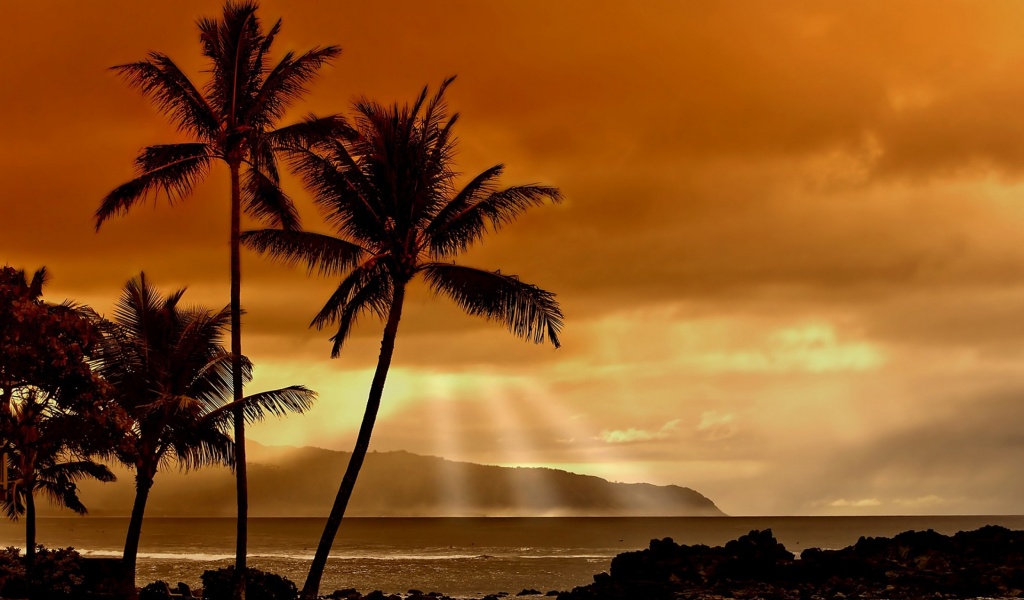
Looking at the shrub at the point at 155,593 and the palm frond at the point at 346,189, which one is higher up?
the palm frond at the point at 346,189

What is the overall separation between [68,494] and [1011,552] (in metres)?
32.1

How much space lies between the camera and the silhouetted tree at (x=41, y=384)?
22.6 meters

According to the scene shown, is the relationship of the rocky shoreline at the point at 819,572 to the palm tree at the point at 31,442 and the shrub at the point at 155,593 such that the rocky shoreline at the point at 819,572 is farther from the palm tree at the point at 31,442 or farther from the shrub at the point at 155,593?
the palm tree at the point at 31,442

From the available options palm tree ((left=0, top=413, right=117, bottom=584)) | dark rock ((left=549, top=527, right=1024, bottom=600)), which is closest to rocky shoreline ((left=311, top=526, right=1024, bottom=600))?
dark rock ((left=549, top=527, right=1024, bottom=600))

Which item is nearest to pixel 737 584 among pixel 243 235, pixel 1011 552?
pixel 1011 552

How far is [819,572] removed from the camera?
3628cm

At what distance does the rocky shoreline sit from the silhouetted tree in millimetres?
13240

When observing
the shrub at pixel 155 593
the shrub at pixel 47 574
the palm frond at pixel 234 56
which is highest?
the palm frond at pixel 234 56

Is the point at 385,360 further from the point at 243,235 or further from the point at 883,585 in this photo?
the point at 883,585

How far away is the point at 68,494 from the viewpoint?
103ft

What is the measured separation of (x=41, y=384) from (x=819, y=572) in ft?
84.4

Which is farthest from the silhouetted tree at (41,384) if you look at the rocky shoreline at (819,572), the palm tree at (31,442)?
the rocky shoreline at (819,572)

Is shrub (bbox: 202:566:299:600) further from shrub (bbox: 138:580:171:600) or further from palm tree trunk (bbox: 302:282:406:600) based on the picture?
palm tree trunk (bbox: 302:282:406:600)

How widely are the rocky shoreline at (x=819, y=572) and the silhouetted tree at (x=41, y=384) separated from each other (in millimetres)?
13240
